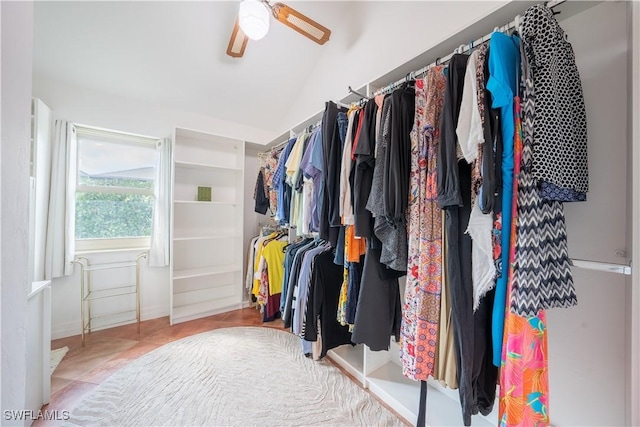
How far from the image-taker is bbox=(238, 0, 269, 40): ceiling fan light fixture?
1344mm

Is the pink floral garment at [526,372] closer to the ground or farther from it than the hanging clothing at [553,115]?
closer to the ground

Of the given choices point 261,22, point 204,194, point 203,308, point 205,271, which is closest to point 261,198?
point 204,194

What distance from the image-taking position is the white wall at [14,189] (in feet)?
1.55

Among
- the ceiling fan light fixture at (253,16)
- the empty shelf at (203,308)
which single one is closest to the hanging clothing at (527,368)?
the ceiling fan light fixture at (253,16)

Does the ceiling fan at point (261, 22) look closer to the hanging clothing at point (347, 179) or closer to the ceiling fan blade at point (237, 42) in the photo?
the ceiling fan blade at point (237, 42)

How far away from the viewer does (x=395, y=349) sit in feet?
5.76

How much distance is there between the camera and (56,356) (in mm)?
1914

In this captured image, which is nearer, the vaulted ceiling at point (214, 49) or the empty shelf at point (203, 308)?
the vaulted ceiling at point (214, 49)

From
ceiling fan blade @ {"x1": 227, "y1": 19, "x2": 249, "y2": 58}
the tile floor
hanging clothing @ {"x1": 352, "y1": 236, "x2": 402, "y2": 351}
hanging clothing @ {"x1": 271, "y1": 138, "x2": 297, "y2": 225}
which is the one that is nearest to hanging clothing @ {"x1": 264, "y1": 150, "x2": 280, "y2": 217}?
hanging clothing @ {"x1": 271, "y1": 138, "x2": 297, "y2": 225}

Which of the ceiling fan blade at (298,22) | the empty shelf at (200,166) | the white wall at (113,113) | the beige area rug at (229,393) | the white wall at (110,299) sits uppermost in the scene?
the ceiling fan blade at (298,22)

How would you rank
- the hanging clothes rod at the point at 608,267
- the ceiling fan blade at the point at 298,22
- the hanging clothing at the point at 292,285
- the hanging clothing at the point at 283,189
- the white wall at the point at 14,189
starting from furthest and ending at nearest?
the hanging clothing at the point at 283,189 < the hanging clothing at the point at 292,285 < the ceiling fan blade at the point at 298,22 < the hanging clothes rod at the point at 608,267 < the white wall at the point at 14,189

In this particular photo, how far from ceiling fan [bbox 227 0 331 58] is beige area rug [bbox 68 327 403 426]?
92.5 inches

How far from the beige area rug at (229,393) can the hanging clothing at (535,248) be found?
1.15 metres

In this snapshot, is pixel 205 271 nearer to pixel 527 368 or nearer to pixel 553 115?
pixel 527 368
